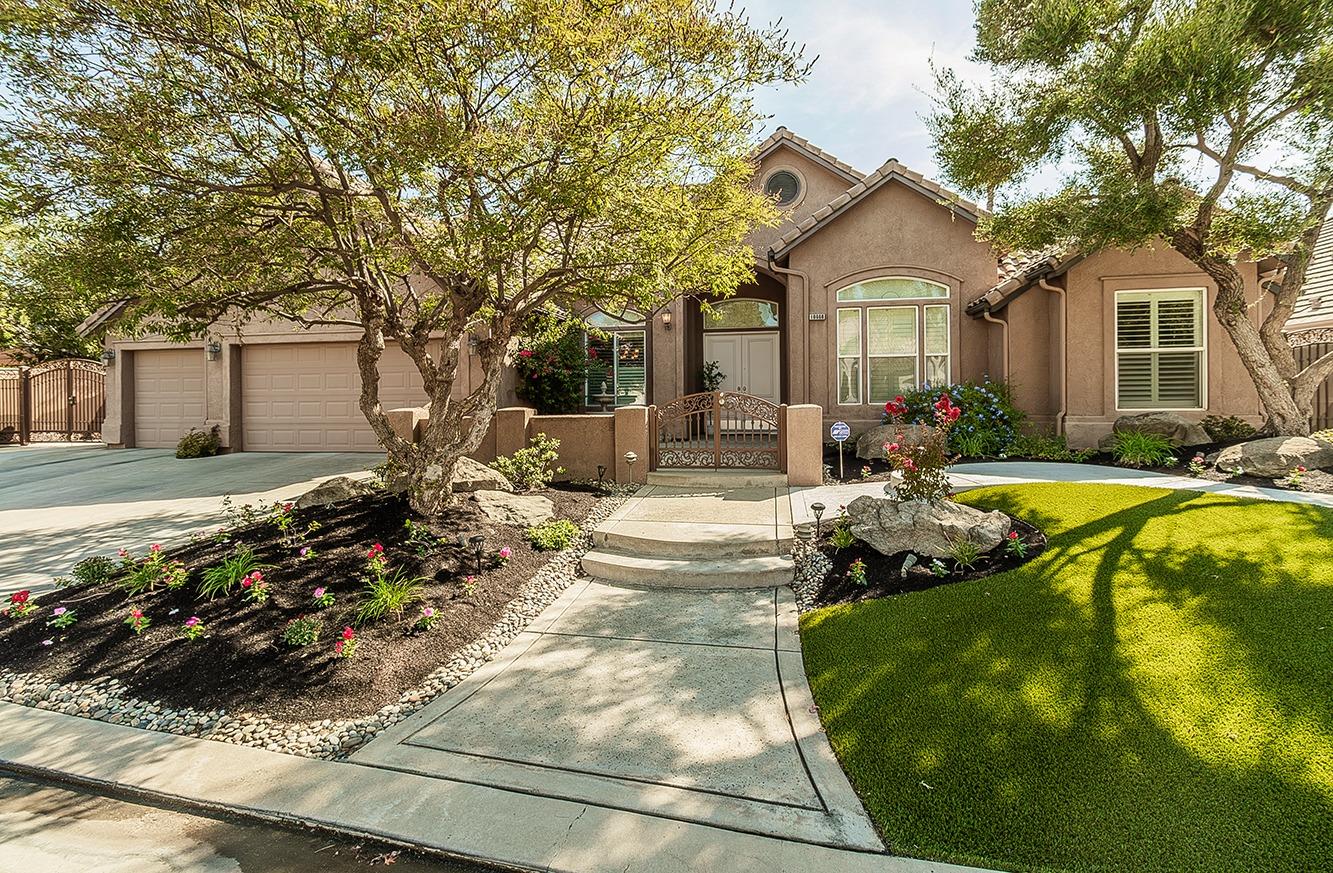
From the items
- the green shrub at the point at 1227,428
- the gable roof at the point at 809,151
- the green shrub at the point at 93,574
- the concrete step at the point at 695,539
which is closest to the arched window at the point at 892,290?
the gable roof at the point at 809,151

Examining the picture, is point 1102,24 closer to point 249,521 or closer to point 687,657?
point 687,657

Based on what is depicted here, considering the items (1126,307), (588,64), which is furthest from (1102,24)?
(588,64)

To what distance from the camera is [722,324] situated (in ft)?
49.5

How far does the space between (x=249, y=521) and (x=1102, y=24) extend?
12087mm

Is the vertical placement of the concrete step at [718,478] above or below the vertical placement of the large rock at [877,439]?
below

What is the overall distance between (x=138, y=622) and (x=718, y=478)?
676 cm

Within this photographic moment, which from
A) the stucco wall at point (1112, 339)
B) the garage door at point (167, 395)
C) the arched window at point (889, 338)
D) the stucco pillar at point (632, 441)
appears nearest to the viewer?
the stucco pillar at point (632, 441)

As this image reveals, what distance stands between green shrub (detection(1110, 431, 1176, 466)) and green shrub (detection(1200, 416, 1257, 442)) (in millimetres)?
1090

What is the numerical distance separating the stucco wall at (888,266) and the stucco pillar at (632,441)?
4037 mm

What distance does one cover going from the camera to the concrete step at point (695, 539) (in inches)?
245

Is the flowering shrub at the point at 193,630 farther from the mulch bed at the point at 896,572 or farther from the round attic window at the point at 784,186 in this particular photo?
the round attic window at the point at 784,186

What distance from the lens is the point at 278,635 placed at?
14.3ft

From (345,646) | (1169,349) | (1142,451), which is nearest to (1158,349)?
(1169,349)

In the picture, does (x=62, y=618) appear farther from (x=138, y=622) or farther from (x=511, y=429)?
(x=511, y=429)
